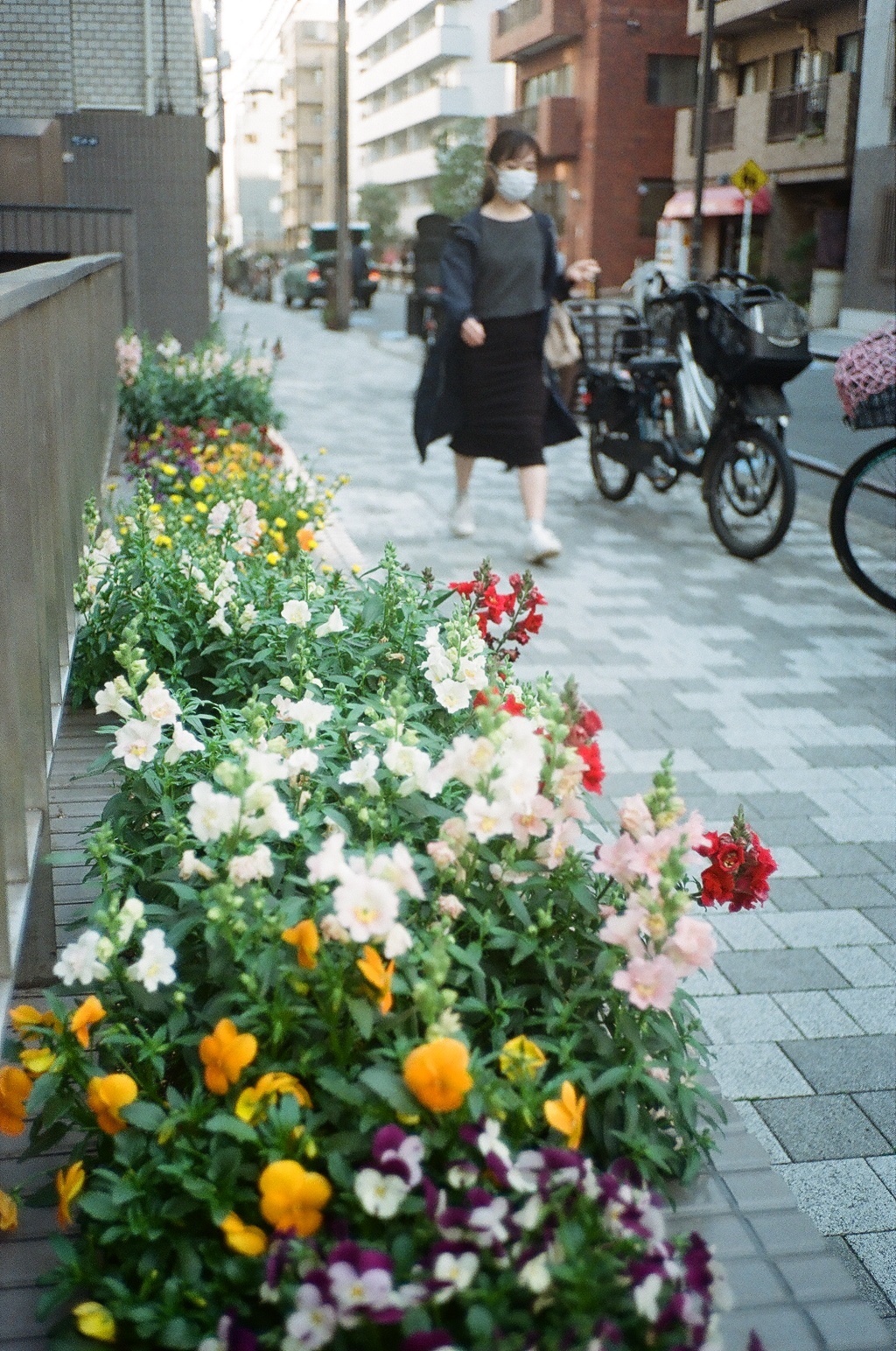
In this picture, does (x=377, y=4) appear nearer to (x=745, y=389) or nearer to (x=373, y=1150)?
(x=745, y=389)

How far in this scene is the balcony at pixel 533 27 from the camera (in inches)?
1523

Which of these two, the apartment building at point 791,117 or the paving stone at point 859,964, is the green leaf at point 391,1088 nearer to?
the paving stone at point 859,964

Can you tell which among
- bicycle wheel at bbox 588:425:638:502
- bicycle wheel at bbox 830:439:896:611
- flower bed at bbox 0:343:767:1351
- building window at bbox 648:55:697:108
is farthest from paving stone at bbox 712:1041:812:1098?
building window at bbox 648:55:697:108

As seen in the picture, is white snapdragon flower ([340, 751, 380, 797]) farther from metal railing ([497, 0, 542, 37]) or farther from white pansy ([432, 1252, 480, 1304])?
metal railing ([497, 0, 542, 37])

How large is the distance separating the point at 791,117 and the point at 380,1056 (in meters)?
24.1

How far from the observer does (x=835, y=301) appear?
11742 millimetres

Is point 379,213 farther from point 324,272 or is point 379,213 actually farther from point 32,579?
point 32,579

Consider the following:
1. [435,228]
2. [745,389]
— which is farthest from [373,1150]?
[435,228]

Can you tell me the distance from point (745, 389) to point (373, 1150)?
6.69 metres

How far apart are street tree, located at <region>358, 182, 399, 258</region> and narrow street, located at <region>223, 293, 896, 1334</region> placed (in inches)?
2752

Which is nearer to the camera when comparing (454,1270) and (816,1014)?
(454,1270)

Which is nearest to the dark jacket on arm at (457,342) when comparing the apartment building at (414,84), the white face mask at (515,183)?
the white face mask at (515,183)

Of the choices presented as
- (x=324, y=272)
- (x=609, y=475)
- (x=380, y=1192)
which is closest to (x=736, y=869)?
(x=380, y=1192)

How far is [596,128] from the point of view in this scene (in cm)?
4044
